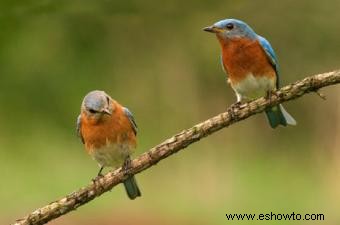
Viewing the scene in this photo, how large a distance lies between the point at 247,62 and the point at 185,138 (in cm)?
145

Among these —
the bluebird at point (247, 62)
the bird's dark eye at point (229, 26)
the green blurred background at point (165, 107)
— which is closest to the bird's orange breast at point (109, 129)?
the bluebird at point (247, 62)

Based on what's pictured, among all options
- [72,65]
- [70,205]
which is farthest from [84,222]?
[70,205]

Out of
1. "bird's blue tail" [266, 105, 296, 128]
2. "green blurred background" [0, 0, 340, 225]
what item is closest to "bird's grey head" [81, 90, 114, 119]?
"bird's blue tail" [266, 105, 296, 128]

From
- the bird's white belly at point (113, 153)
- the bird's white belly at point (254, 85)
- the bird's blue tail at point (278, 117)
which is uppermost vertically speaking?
the bird's white belly at point (254, 85)

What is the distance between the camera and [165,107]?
40.4ft

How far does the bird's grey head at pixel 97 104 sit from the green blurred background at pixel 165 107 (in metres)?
2.08

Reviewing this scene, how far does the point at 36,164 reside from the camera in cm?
1278

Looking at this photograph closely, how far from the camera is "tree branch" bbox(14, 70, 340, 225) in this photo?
6012mm

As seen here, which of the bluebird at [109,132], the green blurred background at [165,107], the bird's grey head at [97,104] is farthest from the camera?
the green blurred background at [165,107]

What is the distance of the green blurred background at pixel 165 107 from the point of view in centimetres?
1090

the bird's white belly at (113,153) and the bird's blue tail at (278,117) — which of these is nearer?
the bird's white belly at (113,153)

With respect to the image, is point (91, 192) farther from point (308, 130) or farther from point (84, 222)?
point (308, 130)

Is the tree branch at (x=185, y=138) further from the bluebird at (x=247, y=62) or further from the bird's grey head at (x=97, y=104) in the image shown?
the bluebird at (x=247, y=62)

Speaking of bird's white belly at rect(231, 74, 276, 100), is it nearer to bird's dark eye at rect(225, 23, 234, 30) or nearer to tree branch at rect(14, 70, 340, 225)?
bird's dark eye at rect(225, 23, 234, 30)
